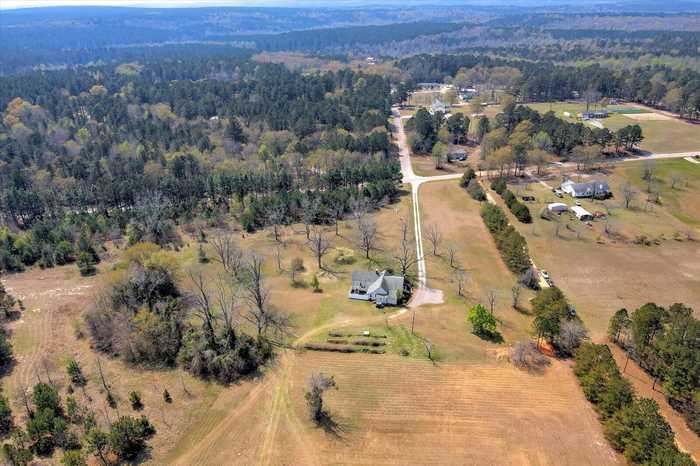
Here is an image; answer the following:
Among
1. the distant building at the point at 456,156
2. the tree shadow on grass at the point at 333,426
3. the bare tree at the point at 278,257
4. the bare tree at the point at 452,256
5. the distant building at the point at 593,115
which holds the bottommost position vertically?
the tree shadow on grass at the point at 333,426

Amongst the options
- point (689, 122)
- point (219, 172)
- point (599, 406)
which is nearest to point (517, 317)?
point (599, 406)

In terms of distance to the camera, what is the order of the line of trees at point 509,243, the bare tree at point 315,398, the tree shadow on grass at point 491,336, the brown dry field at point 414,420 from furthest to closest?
1. the line of trees at point 509,243
2. the tree shadow on grass at point 491,336
3. the bare tree at point 315,398
4. the brown dry field at point 414,420

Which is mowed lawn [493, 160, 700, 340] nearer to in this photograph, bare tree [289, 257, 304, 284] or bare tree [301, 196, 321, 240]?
bare tree [289, 257, 304, 284]

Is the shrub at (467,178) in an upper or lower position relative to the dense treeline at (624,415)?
upper

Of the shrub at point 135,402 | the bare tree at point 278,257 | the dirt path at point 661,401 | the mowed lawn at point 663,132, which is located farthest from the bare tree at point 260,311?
the mowed lawn at point 663,132

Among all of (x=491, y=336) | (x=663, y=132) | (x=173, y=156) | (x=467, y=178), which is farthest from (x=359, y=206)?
(x=663, y=132)

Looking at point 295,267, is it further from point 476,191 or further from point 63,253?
point 476,191

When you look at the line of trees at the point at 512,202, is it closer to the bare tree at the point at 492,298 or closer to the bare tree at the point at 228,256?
the bare tree at the point at 492,298
